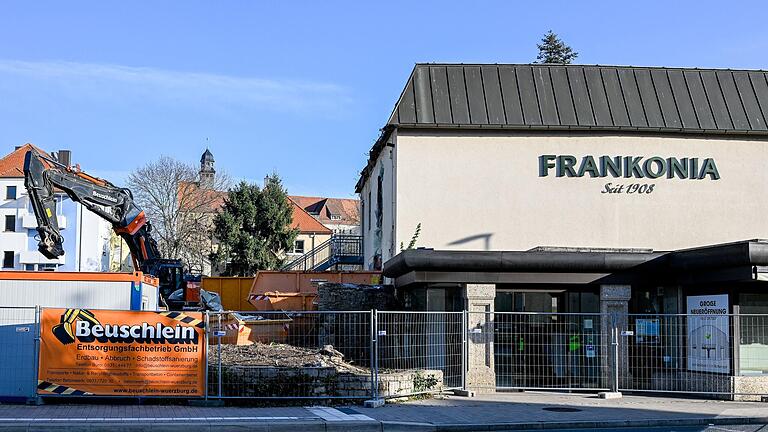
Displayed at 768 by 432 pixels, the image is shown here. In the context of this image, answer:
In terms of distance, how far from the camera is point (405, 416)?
15.9 m

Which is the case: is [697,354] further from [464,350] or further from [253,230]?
[253,230]

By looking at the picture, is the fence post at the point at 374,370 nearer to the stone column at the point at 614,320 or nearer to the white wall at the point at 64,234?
the stone column at the point at 614,320

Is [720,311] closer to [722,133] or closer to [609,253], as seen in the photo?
[609,253]

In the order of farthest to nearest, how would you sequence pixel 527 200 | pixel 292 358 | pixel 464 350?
pixel 527 200 → pixel 464 350 → pixel 292 358

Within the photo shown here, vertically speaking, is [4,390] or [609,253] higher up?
[609,253]

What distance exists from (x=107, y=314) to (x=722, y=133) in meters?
17.0

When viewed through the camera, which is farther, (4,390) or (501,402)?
(501,402)

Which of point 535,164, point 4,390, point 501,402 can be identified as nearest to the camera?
point 4,390

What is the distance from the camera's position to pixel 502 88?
86.4ft

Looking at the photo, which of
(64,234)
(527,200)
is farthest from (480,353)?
(64,234)

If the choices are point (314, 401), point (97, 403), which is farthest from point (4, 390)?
point (314, 401)

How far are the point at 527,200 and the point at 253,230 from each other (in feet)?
141

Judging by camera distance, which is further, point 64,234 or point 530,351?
point 64,234

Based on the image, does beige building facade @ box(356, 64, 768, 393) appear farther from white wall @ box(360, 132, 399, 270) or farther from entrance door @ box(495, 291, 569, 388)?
entrance door @ box(495, 291, 569, 388)
